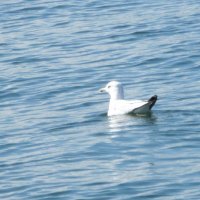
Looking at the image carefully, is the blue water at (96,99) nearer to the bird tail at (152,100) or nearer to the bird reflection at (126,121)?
the bird reflection at (126,121)

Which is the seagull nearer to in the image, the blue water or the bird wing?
the bird wing

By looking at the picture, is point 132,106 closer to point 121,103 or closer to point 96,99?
point 121,103

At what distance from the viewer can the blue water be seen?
16.8 meters

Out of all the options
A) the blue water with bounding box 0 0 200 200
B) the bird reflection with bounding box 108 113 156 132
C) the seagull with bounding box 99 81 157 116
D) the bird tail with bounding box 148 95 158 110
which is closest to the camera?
the blue water with bounding box 0 0 200 200

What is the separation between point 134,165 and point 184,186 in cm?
154

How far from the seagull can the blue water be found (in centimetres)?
20

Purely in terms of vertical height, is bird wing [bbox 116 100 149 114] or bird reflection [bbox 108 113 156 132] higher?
bird wing [bbox 116 100 149 114]

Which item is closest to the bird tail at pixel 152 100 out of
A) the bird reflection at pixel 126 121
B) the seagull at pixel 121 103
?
the seagull at pixel 121 103

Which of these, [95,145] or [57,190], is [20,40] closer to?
[95,145]

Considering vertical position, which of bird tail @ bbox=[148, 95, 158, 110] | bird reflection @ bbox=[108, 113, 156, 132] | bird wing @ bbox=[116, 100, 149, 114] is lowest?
bird reflection @ bbox=[108, 113, 156, 132]

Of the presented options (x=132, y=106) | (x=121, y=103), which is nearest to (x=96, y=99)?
(x=121, y=103)

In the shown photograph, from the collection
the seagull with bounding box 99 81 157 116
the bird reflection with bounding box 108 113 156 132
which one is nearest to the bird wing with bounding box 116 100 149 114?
the seagull with bounding box 99 81 157 116

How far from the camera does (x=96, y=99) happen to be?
2300 centimetres

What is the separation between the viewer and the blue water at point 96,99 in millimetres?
16812
